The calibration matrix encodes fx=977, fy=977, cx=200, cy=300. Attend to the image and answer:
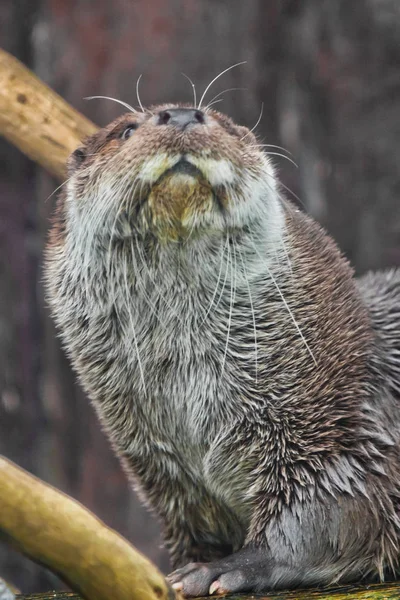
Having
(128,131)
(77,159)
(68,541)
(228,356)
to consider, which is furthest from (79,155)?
(68,541)

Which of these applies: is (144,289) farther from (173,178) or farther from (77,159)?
(77,159)

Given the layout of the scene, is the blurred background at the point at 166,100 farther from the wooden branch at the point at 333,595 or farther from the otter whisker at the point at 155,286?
the wooden branch at the point at 333,595

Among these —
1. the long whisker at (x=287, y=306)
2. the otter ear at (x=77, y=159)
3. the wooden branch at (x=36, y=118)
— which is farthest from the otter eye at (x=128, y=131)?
the wooden branch at (x=36, y=118)

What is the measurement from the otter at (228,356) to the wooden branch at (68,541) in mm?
612

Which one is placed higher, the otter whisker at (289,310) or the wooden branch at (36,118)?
the wooden branch at (36,118)

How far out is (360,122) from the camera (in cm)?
591

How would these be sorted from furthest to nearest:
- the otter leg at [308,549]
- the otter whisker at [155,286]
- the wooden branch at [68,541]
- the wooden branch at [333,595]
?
the otter whisker at [155,286] → the otter leg at [308,549] → the wooden branch at [333,595] → the wooden branch at [68,541]

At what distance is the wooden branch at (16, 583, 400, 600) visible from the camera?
263 cm

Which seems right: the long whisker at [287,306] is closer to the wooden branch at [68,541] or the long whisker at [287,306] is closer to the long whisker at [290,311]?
the long whisker at [290,311]

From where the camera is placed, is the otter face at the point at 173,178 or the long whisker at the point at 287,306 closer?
the otter face at the point at 173,178

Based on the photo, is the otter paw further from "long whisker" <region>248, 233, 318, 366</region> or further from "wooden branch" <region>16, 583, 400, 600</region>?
"long whisker" <region>248, 233, 318, 366</region>

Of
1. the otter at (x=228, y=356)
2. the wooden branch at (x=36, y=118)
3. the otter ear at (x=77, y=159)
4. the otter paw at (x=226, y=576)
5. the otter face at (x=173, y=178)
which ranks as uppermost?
the wooden branch at (x=36, y=118)

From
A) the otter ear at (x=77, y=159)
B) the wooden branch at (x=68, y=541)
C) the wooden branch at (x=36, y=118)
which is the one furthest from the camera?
the wooden branch at (x=36, y=118)

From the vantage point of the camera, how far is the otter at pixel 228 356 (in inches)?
109
